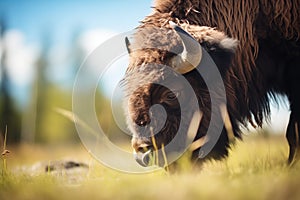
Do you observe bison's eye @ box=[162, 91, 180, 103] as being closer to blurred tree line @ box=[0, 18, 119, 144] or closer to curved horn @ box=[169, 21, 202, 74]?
curved horn @ box=[169, 21, 202, 74]

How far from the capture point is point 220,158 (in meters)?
5.92

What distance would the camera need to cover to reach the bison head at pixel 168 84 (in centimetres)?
527

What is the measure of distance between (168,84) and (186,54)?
1.32 feet

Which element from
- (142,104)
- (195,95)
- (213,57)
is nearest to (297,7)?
(213,57)

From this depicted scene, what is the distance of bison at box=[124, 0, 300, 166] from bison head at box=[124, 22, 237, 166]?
0.04 ft

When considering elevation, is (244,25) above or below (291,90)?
above

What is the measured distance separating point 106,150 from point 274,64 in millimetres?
2580

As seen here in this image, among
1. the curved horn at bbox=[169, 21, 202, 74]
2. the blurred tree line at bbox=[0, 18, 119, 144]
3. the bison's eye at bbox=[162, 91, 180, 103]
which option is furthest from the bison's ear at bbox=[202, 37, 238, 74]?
the blurred tree line at bbox=[0, 18, 119, 144]

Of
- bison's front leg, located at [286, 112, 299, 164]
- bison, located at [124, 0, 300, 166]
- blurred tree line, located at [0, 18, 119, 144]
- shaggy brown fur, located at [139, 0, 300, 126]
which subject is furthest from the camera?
blurred tree line, located at [0, 18, 119, 144]

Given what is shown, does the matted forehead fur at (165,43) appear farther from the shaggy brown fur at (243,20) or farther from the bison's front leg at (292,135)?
the bison's front leg at (292,135)

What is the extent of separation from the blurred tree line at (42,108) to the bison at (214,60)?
33.6 m

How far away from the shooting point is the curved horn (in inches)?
216

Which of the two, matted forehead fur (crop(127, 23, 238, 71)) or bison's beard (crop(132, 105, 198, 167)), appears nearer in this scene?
bison's beard (crop(132, 105, 198, 167))

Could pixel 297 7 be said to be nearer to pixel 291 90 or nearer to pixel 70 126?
pixel 291 90
